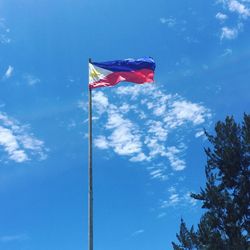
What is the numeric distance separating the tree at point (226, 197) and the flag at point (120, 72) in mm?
15230

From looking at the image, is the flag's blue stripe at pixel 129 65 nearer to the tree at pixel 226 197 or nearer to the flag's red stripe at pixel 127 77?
the flag's red stripe at pixel 127 77

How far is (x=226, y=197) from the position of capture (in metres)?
33.4

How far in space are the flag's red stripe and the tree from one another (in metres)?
15.2

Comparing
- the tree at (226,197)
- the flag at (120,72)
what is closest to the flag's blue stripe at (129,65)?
the flag at (120,72)

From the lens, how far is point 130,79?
63.0 ft

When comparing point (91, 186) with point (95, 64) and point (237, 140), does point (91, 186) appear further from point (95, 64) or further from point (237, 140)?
point (237, 140)

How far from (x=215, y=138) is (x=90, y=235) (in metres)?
22.8

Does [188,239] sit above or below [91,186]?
above

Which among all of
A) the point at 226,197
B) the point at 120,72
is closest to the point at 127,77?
the point at 120,72

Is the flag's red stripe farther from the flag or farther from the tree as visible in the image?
the tree

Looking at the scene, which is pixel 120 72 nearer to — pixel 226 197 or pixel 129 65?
pixel 129 65

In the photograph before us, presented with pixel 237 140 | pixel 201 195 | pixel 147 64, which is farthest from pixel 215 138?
pixel 147 64

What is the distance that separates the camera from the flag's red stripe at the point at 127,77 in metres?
18.9

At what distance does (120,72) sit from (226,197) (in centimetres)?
1730
